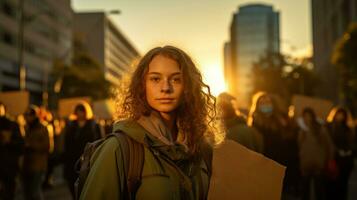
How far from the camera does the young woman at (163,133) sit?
2625 millimetres

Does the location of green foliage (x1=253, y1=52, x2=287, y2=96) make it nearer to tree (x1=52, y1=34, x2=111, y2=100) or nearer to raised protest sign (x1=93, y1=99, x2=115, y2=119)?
tree (x1=52, y1=34, x2=111, y2=100)

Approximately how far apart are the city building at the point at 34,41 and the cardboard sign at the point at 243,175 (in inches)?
2072

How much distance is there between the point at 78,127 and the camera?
822 centimetres

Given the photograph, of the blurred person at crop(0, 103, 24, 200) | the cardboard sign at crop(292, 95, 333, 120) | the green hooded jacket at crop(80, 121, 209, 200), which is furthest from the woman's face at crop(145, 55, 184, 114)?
the cardboard sign at crop(292, 95, 333, 120)

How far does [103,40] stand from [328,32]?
72487 mm

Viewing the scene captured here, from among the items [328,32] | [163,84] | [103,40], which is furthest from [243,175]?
[103,40]

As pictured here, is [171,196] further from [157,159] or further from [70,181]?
[70,181]

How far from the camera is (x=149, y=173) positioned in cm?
266

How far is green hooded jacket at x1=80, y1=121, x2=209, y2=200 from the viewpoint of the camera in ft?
8.52

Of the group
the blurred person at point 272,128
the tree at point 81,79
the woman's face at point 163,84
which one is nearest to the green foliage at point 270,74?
the tree at point 81,79

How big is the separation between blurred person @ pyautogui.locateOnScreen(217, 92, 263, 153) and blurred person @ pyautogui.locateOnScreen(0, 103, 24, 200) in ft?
9.20

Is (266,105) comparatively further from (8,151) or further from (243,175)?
(243,175)

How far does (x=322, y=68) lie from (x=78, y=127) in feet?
223

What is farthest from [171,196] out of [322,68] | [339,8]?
[322,68]
